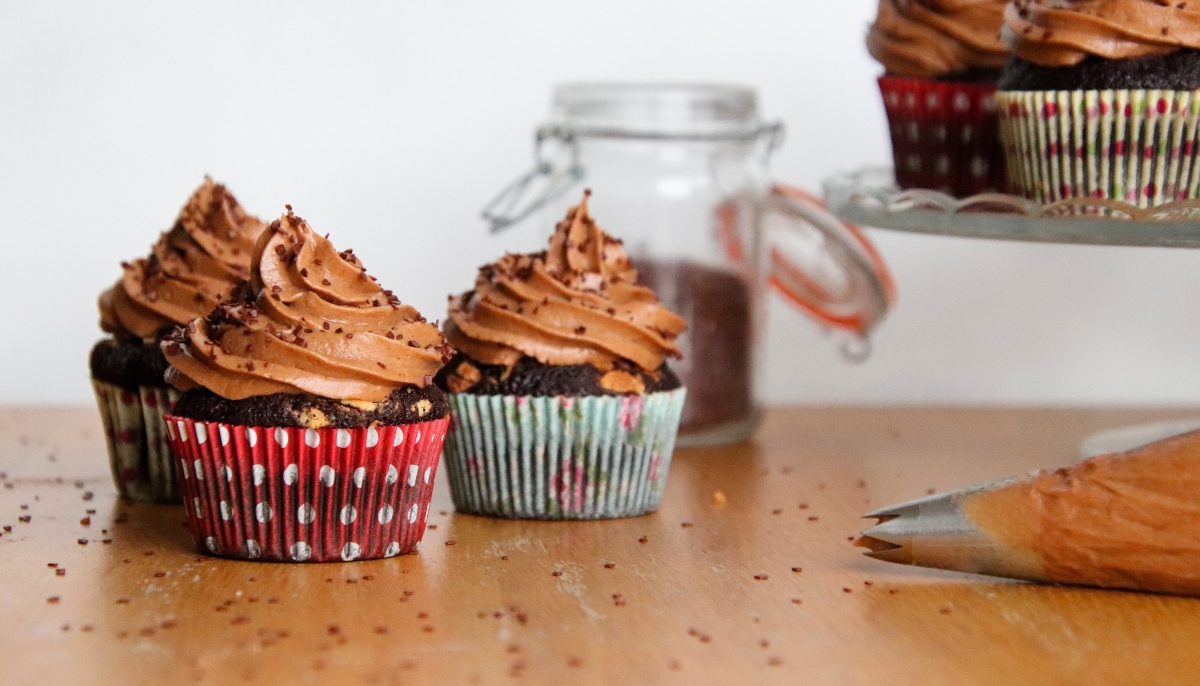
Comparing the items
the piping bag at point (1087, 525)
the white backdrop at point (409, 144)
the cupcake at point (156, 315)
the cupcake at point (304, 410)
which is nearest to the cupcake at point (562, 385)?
the cupcake at point (304, 410)

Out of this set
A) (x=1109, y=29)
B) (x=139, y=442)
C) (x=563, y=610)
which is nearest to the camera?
(x=563, y=610)

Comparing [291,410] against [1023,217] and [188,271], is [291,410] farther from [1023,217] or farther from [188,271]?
[1023,217]

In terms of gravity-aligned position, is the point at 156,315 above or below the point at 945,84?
below

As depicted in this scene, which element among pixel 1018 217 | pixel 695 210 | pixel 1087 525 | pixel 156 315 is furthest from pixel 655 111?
pixel 1087 525

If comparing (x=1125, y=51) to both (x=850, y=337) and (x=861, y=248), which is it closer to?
(x=861, y=248)

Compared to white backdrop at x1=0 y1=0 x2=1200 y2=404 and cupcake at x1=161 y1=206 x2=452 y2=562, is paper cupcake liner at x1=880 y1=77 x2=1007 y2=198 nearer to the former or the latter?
white backdrop at x1=0 y1=0 x2=1200 y2=404

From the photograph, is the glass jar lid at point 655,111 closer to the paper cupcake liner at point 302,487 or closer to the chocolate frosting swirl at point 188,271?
the chocolate frosting swirl at point 188,271

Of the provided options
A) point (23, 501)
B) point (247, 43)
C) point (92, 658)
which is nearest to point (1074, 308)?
point (247, 43)
